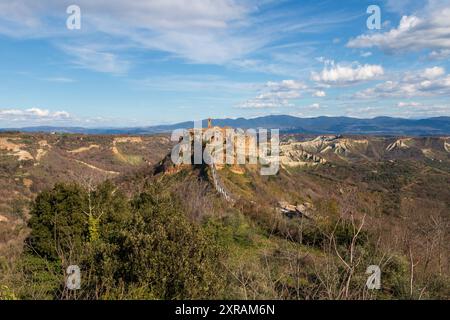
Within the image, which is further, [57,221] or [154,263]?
[57,221]

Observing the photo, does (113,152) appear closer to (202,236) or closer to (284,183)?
(284,183)

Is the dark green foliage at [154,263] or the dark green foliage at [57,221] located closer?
the dark green foliage at [154,263]

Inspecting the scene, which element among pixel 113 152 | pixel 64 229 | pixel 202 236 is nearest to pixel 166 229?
pixel 202 236

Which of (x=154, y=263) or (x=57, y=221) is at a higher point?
(x=154, y=263)

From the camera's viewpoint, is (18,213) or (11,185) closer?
(18,213)

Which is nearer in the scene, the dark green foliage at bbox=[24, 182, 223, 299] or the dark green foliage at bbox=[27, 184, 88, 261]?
the dark green foliage at bbox=[24, 182, 223, 299]
